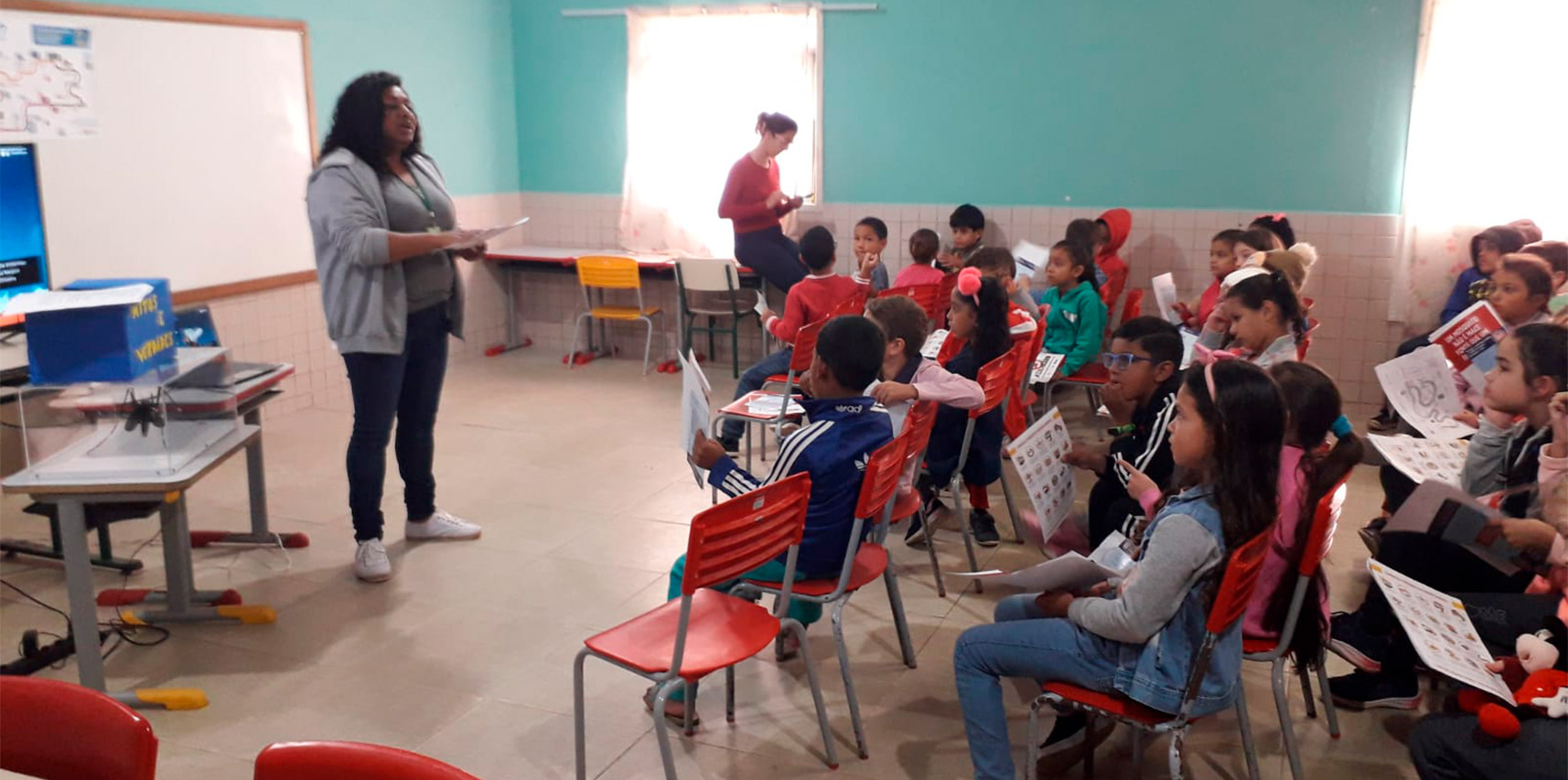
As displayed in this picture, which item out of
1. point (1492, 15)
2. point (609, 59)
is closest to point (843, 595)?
point (1492, 15)

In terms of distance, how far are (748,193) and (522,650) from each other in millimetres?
3840

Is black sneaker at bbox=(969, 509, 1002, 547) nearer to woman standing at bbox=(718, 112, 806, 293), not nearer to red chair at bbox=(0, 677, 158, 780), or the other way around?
woman standing at bbox=(718, 112, 806, 293)

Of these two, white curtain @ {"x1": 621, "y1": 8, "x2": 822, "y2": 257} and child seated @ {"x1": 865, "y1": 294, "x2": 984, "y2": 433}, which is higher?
white curtain @ {"x1": 621, "y1": 8, "x2": 822, "y2": 257}

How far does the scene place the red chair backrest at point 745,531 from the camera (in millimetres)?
2287

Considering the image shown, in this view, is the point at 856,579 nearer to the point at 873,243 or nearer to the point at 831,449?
the point at 831,449

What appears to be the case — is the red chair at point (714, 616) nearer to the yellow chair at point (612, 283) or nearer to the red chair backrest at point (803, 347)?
the red chair backrest at point (803, 347)

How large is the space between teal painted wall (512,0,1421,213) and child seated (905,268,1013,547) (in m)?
3.12

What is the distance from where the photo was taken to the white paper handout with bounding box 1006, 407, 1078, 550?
9.36 ft

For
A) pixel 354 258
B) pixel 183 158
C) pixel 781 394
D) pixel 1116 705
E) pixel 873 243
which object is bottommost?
pixel 1116 705

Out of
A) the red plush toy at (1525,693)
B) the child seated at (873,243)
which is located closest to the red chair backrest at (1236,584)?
the red plush toy at (1525,693)

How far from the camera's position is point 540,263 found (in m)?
8.03

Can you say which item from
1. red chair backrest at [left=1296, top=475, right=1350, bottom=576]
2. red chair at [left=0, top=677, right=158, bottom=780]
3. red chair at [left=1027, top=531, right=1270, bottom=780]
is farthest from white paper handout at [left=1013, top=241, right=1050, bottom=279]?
red chair at [left=0, top=677, right=158, bottom=780]

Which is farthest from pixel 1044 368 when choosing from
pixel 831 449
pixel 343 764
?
pixel 343 764

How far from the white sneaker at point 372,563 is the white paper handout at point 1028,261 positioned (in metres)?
2.97
